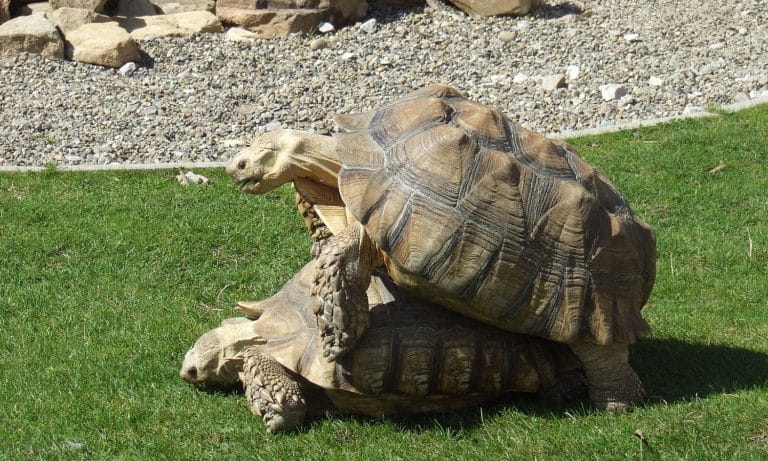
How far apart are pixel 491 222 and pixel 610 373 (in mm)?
927

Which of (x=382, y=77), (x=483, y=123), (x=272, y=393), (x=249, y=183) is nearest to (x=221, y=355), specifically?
(x=272, y=393)

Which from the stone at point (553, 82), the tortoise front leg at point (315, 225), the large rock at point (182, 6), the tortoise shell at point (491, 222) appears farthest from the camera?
the large rock at point (182, 6)

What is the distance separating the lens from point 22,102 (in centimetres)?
991

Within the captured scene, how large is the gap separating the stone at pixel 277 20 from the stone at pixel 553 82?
301cm

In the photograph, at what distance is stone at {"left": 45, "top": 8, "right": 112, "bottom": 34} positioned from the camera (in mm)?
11242

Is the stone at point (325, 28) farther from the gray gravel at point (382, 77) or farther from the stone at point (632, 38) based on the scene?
the stone at point (632, 38)

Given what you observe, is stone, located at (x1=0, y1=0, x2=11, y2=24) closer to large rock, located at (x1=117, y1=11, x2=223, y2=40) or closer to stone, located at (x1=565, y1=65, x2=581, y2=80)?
large rock, located at (x1=117, y1=11, x2=223, y2=40)

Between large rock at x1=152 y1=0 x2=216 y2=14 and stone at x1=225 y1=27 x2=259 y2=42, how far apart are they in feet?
2.45

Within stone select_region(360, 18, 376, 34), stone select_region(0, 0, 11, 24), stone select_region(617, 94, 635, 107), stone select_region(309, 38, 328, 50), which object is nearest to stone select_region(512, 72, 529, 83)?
stone select_region(617, 94, 635, 107)

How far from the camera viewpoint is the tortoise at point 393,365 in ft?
14.6

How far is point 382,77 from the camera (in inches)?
419

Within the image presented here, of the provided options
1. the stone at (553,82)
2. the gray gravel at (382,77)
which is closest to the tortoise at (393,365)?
the gray gravel at (382,77)

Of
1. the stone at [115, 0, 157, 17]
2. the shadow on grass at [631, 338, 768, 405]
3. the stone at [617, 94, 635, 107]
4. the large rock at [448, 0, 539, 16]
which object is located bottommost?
the stone at [115, 0, 157, 17]

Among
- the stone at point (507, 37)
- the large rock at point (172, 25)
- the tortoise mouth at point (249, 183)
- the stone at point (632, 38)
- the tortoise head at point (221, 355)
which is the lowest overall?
the large rock at point (172, 25)
